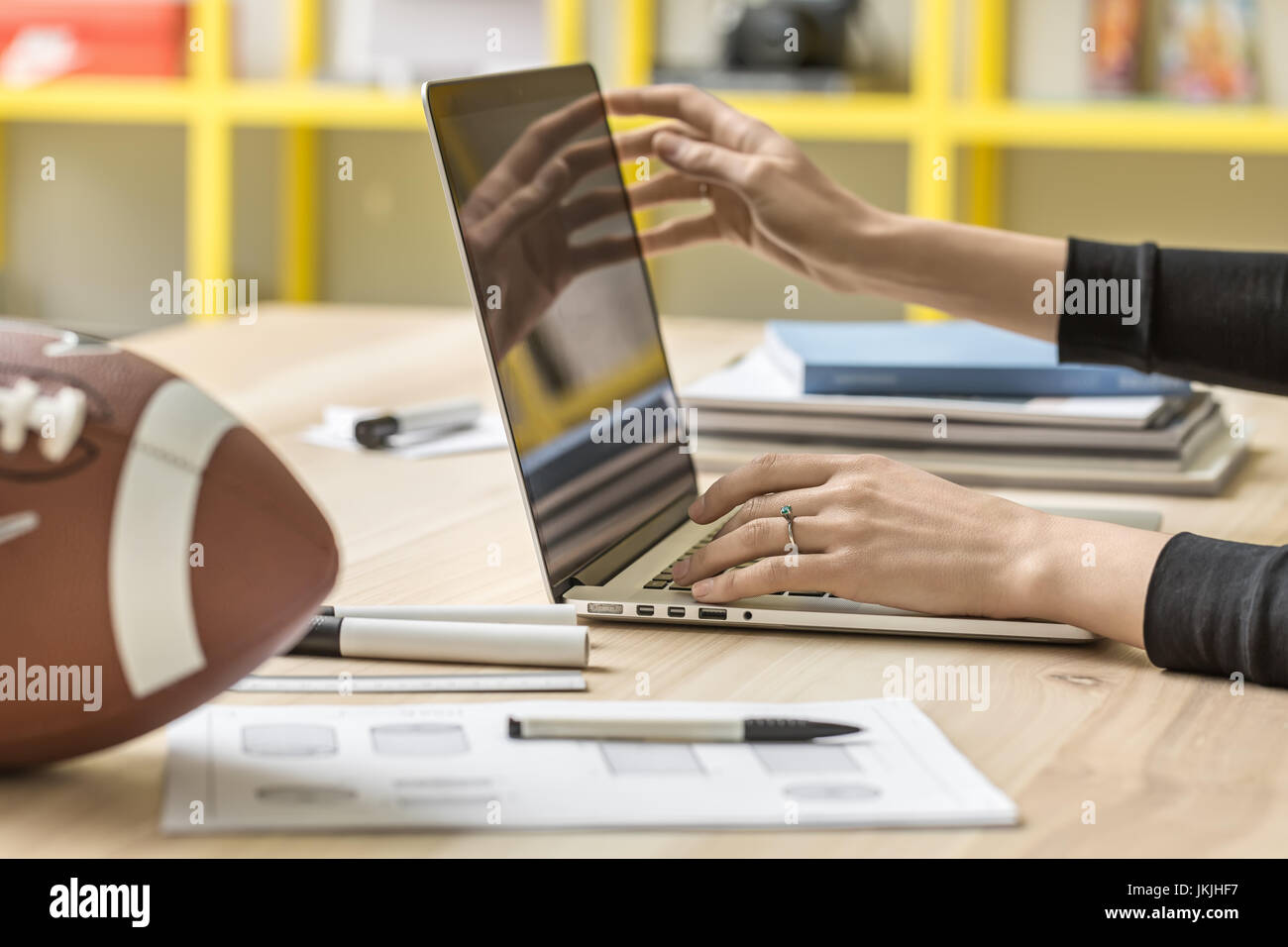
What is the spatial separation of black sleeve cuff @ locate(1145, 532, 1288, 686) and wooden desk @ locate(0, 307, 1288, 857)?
0.01 m

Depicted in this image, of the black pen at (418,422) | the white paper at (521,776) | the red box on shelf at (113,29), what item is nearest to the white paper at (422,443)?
the black pen at (418,422)

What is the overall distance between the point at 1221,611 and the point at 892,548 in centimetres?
16

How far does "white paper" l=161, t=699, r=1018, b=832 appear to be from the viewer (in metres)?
0.56

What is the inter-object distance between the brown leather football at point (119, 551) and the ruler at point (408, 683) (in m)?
0.12

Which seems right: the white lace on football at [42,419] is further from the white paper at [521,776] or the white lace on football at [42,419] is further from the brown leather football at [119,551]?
the white paper at [521,776]

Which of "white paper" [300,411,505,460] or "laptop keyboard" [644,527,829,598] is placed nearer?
"laptop keyboard" [644,527,829,598]

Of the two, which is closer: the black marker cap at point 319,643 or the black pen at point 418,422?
the black marker cap at point 319,643

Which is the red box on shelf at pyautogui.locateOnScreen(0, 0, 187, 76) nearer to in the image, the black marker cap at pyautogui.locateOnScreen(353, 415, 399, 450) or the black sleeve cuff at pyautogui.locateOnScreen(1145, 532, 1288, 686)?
the black marker cap at pyautogui.locateOnScreen(353, 415, 399, 450)

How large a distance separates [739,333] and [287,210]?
68.4 inches

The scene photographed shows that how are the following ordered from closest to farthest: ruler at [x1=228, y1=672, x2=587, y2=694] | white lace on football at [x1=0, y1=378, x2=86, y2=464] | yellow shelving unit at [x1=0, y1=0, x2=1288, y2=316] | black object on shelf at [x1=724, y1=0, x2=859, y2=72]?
white lace on football at [x1=0, y1=378, x2=86, y2=464]
ruler at [x1=228, y1=672, x2=587, y2=694]
yellow shelving unit at [x1=0, y1=0, x2=1288, y2=316]
black object on shelf at [x1=724, y1=0, x2=859, y2=72]

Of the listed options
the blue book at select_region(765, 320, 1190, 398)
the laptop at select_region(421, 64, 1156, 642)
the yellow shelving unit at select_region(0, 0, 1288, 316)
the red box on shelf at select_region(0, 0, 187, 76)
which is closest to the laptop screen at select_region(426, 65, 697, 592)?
the laptop at select_region(421, 64, 1156, 642)

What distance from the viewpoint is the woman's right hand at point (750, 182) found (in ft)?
3.71

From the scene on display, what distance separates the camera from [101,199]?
3.47 metres

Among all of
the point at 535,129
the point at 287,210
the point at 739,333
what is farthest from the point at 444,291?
the point at 535,129
